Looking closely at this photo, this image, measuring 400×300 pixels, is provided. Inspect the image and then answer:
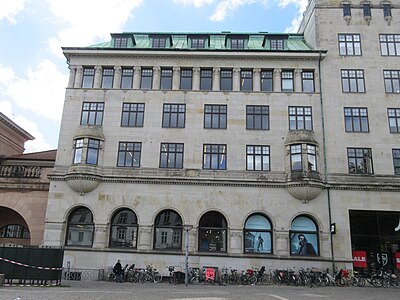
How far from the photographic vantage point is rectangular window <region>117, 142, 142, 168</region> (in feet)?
94.6

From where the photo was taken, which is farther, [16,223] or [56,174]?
[16,223]

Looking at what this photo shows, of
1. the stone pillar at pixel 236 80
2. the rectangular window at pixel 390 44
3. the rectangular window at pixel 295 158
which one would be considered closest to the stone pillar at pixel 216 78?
the stone pillar at pixel 236 80

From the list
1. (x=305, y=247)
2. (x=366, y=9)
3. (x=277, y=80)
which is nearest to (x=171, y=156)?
(x=277, y=80)

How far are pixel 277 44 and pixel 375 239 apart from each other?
1766cm

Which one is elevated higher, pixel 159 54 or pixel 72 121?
pixel 159 54

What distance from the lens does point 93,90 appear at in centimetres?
3048

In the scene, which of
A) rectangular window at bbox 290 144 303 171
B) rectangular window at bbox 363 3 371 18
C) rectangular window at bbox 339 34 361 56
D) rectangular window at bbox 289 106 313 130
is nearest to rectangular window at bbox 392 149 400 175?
rectangular window at bbox 289 106 313 130

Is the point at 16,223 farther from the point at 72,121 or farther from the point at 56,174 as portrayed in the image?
the point at 72,121

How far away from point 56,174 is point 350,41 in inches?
1017

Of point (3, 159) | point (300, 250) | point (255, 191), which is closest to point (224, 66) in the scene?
point (255, 191)

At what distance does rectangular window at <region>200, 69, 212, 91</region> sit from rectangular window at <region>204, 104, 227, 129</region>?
64.7 inches

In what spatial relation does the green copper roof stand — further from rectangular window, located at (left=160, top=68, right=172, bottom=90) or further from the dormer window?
rectangular window, located at (left=160, top=68, right=172, bottom=90)

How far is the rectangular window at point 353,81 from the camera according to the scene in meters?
30.1

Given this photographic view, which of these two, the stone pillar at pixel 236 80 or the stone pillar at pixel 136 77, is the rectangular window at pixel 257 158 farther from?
the stone pillar at pixel 136 77
